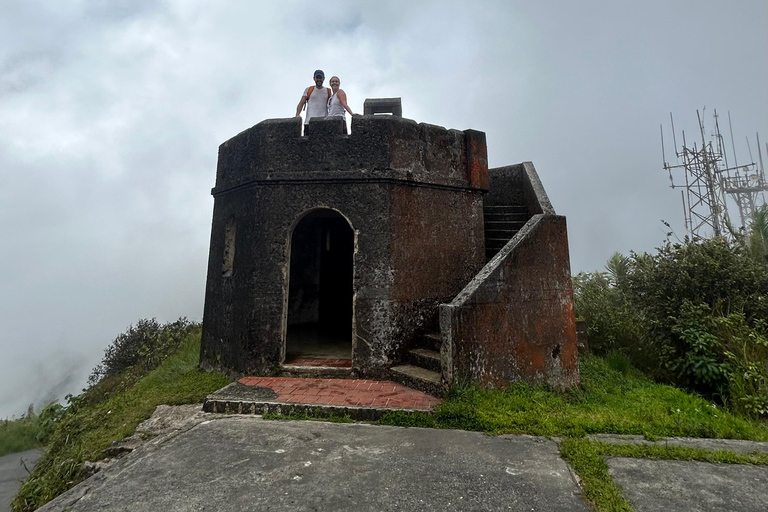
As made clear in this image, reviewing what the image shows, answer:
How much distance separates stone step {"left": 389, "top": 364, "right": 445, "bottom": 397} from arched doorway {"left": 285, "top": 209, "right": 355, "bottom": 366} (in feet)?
13.4

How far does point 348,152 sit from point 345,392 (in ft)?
11.0

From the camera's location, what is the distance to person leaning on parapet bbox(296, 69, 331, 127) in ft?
21.4

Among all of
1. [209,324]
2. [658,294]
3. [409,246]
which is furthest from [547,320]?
[209,324]

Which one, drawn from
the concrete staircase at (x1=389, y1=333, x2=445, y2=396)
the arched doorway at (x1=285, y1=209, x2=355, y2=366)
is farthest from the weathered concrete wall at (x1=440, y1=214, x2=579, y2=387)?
the arched doorway at (x1=285, y1=209, x2=355, y2=366)

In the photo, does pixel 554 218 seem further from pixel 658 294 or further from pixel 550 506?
pixel 550 506

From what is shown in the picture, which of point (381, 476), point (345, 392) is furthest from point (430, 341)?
point (381, 476)

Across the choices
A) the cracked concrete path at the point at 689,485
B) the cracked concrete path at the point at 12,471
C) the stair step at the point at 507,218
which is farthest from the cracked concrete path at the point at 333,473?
the cracked concrete path at the point at 12,471

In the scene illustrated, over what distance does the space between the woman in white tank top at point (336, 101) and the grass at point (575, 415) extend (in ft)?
15.5

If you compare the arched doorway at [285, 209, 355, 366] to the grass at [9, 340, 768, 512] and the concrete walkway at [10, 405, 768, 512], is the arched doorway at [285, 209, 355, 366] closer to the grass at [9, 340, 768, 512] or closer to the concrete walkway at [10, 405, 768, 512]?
the grass at [9, 340, 768, 512]

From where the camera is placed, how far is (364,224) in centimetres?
554

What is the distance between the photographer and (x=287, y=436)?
361 cm

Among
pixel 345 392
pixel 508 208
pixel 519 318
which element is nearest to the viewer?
pixel 345 392

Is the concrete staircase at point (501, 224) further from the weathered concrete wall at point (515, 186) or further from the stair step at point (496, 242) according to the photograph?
the weathered concrete wall at point (515, 186)

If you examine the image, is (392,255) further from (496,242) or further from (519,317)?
(496,242)
